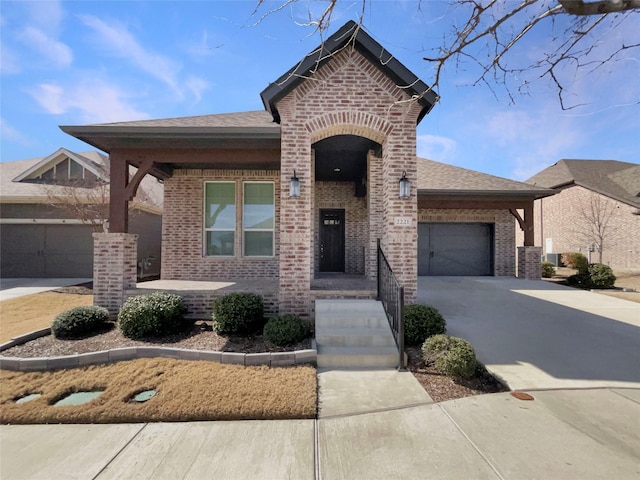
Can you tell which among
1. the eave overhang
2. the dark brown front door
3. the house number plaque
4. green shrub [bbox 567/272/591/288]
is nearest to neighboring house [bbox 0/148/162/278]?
the eave overhang

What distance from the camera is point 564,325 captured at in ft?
18.5

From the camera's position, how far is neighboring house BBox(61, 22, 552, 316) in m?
5.50

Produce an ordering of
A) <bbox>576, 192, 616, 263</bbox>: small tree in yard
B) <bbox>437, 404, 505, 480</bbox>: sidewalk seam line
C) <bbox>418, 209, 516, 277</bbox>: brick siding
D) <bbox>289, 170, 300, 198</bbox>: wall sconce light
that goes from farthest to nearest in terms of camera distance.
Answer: <bbox>576, 192, 616, 263</bbox>: small tree in yard
<bbox>418, 209, 516, 277</bbox>: brick siding
<bbox>289, 170, 300, 198</bbox>: wall sconce light
<bbox>437, 404, 505, 480</bbox>: sidewalk seam line

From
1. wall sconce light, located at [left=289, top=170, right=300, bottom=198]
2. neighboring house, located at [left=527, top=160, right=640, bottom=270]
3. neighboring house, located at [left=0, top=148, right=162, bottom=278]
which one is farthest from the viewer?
neighboring house, located at [left=527, top=160, right=640, bottom=270]

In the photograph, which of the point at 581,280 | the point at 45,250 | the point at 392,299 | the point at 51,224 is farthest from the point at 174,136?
the point at 581,280

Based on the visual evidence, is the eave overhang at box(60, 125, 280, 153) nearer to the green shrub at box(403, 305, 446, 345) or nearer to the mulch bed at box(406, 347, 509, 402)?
the green shrub at box(403, 305, 446, 345)

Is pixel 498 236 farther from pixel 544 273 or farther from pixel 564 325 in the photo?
pixel 564 325

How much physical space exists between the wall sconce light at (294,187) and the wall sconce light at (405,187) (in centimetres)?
194

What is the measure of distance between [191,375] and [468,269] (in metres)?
11.8

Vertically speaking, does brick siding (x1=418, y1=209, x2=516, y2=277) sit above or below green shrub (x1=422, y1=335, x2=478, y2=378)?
above

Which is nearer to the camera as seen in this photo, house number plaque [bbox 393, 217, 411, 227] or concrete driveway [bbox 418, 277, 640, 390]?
concrete driveway [bbox 418, 277, 640, 390]

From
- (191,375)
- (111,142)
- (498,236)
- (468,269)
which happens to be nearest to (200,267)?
(111,142)

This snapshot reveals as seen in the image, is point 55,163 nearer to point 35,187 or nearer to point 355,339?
point 35,187

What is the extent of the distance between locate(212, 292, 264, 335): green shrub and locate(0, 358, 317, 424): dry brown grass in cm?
97
